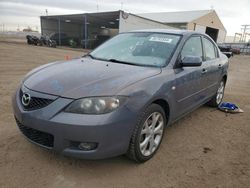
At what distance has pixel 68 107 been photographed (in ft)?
7.72

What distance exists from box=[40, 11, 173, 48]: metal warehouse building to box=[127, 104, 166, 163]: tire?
2238 centimetres

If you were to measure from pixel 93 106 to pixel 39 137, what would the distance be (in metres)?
0.72

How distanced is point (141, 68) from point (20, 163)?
1.87m

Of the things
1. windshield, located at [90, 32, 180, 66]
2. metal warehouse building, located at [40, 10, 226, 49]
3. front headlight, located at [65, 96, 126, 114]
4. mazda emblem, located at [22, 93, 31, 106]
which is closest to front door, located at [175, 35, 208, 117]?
windshield, located at [90, 32, 180, 66]

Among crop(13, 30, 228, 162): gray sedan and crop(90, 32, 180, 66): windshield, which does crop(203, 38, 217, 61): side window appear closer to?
crop(13, 30, 228, 162): gray sedan

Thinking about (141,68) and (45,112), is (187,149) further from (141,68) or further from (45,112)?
(45,112)

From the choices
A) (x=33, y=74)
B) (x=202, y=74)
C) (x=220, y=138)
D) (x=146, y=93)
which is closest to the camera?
(x=146, y=93)

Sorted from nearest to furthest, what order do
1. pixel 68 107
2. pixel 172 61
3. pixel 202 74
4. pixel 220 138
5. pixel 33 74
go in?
pixel 68 107 → pixel 33 74 → pixel 172 61 → pixel 220 138 → pixel 202 74

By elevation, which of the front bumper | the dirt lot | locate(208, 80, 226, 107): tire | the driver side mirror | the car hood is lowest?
the dirt lot

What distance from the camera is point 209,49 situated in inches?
184

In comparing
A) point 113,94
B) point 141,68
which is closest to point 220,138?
point 141,68

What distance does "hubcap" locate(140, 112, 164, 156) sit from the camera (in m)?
2.87

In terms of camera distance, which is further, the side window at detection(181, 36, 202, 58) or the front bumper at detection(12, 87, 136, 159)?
the side window at detection(181, 36, 202, 58)

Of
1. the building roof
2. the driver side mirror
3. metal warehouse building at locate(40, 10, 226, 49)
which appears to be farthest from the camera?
the building roof
